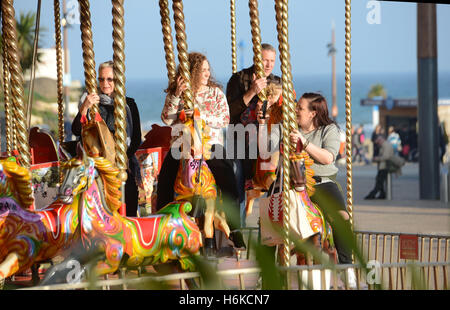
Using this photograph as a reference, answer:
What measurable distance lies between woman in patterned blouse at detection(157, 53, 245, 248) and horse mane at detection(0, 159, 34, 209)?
135cm

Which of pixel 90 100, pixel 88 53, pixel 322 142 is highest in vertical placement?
pixel 88 53

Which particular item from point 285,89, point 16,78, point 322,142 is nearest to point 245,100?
point 322,142

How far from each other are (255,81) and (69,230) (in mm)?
1876

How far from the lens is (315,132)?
622cm

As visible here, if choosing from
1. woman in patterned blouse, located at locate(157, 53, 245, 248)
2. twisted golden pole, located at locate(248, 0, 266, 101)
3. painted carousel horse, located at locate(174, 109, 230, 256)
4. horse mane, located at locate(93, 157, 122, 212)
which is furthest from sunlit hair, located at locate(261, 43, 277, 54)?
horse mane, located at locate(93, 157, 122, 212)

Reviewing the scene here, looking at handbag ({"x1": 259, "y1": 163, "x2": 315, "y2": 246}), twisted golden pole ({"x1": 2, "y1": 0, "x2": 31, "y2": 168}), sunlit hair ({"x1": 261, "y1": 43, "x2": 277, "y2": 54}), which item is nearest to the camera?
handbag ({"x1": 259, "y1": 163, "x2": 315, "y2": 246})

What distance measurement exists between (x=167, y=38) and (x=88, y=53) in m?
1.26

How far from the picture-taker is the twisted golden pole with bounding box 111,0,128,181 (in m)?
5.47

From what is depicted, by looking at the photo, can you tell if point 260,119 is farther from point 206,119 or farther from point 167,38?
point 167,38

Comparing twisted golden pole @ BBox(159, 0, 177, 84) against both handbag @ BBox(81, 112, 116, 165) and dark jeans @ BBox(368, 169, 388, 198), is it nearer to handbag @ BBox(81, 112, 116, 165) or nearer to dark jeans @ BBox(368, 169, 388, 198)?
handbag @ BBox(81, 112, 116, 165)

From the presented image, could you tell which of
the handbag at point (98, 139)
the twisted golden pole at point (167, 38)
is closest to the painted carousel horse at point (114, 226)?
the handbag at point (98, 139)

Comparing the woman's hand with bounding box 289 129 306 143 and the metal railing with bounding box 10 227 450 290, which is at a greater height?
the woman's hand with bounding box 289 129 306 143

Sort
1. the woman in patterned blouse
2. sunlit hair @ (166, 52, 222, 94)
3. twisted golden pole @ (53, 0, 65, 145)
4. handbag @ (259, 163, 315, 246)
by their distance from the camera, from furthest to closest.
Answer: twisted golden pole @ (53, 0, 65, 145) < sunlit hair @ (166, 52, 222, 94) < the woman in patterned blouse < handbag @ (259, 163, 315, 246)

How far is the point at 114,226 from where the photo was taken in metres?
5.10
